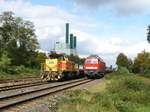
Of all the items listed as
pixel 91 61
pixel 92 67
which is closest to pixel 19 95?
pixel 92 67

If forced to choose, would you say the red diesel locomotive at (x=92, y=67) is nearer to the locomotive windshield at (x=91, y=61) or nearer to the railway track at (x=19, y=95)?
the locomotive windshield at (x=91, y=61)

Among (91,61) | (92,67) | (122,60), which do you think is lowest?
(92,67)

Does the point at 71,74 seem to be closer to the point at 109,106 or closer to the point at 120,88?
the point at 120,88

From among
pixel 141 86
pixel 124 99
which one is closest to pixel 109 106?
pixel 124 99

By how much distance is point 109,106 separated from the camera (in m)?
19.2

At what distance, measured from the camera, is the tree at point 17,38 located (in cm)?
10829

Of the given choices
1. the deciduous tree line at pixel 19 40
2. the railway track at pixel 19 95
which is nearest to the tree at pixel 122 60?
the deciduous tree line at pixel 19 40

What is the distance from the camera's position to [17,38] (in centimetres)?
11431

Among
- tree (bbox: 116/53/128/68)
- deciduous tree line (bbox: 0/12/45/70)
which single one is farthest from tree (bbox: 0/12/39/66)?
tree (bbox: 116/53/128/68)

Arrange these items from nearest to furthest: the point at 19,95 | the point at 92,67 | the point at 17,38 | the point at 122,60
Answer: the point at 19,95 → the point at 92,67 → the point at 17,38 → the point at 122,60

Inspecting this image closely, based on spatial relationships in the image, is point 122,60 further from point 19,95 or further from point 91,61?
point 19,95

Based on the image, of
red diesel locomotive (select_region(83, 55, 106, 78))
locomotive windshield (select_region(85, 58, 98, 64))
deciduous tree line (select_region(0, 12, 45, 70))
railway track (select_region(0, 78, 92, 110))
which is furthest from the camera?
deciduous tree line (select_region(0, 12, 45, 70))

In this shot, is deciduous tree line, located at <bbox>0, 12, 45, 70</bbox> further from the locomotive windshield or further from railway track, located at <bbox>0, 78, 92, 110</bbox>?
railway track, located at <bbox>0, 78, 92, 110</bbox>

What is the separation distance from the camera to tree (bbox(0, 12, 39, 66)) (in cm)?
10829
